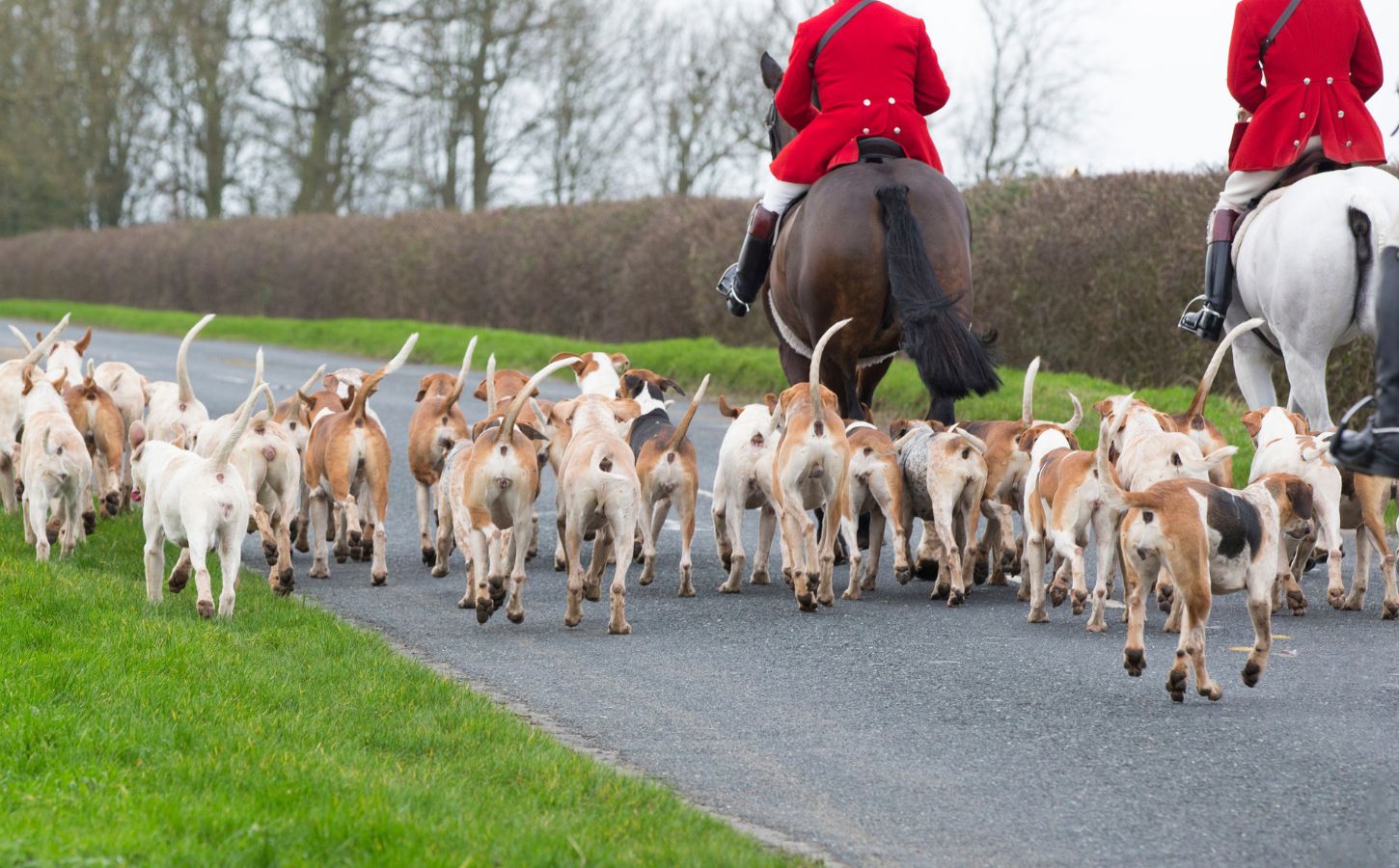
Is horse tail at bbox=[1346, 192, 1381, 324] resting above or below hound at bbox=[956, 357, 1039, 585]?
above

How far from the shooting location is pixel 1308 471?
7.56 meters

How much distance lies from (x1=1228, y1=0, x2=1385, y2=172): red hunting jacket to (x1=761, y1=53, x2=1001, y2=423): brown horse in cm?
154

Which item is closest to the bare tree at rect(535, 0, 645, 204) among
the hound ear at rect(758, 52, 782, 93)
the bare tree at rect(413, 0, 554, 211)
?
the bare tree at rect(413, 0, 554, 211)

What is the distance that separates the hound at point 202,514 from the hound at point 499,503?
3.19ft

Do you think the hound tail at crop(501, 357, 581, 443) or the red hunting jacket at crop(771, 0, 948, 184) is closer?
the hound tail at crop(501, 357, 581, 443)

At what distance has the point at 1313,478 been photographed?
7566mm

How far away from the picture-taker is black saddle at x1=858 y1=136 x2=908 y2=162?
9688mm

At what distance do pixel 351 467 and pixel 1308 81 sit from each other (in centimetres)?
514

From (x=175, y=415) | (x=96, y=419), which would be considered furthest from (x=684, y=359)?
(x=96, y=419)

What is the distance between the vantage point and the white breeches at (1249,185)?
8961 millimetres

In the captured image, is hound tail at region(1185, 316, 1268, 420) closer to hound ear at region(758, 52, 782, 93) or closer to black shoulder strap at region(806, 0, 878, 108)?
black shoulder strap at region(806, 0, 878, 108)

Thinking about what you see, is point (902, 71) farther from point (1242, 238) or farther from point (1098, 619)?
point (1098, 619)

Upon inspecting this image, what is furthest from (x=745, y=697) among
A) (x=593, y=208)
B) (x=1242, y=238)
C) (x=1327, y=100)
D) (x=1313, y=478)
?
(x=593, y=208)

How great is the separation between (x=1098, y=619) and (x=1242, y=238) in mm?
2477
